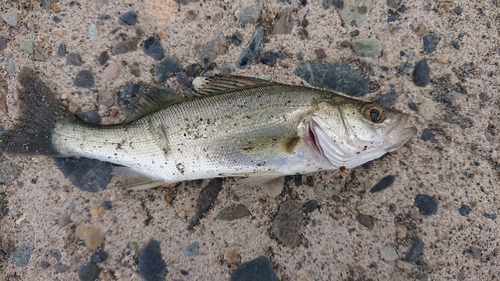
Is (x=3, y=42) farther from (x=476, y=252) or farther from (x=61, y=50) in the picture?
(x=476, y=252)

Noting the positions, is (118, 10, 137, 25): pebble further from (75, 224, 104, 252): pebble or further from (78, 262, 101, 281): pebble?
(78, 262, 101, 281): pebble

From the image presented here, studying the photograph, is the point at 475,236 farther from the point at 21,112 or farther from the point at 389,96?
the point at 21,112

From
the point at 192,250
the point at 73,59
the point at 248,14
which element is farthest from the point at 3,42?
the point at 192,250

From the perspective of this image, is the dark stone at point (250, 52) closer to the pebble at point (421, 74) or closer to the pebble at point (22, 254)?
the pebble at point (421, 74)

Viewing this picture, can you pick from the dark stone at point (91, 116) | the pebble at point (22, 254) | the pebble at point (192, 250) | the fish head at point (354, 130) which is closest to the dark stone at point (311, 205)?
the fish head at point (354, 130)

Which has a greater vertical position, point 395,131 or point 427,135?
point 395,131

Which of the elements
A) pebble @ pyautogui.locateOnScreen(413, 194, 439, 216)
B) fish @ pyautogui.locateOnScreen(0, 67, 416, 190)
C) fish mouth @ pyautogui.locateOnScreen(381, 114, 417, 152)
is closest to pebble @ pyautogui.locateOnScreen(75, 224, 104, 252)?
fish @ pyautogui.locateOnScreen(0, 67, 416, 190)

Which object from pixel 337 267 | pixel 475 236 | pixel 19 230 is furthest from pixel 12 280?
pixel 475 236
